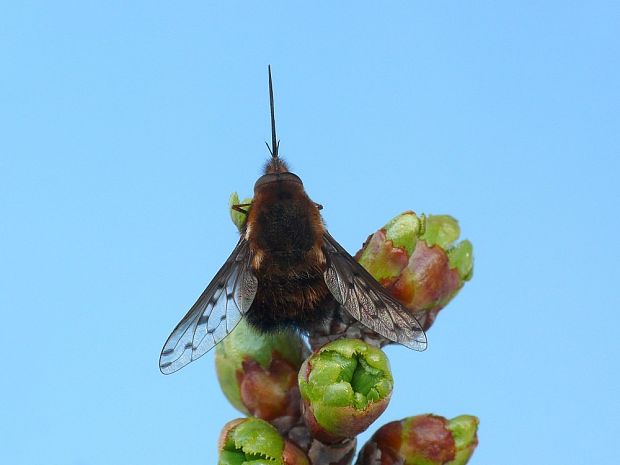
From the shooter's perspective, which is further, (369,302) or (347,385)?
(369,302)

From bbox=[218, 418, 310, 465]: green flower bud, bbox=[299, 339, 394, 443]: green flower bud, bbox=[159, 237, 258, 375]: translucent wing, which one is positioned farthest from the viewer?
bbox=[159, 237, 258, 375]: translucent wing

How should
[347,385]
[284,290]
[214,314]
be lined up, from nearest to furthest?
[347,385], [284,290], [214,314]

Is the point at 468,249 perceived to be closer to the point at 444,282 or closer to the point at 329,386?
the point at 444,282

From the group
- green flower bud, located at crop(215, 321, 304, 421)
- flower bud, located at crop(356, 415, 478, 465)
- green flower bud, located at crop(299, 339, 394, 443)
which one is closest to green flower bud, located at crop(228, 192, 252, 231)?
green flower bud, located at crop(215, 321, 304, 421)

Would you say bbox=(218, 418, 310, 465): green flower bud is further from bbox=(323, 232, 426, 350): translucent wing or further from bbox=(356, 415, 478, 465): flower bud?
bbox=(323, 232, 426, 350): translucent wing

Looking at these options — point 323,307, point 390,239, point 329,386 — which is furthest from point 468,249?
point 329,386

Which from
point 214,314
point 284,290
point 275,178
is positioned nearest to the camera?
point 284,290

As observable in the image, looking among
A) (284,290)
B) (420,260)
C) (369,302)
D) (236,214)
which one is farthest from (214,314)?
(420,260)

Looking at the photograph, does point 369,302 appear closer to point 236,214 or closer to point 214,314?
point 214,314
